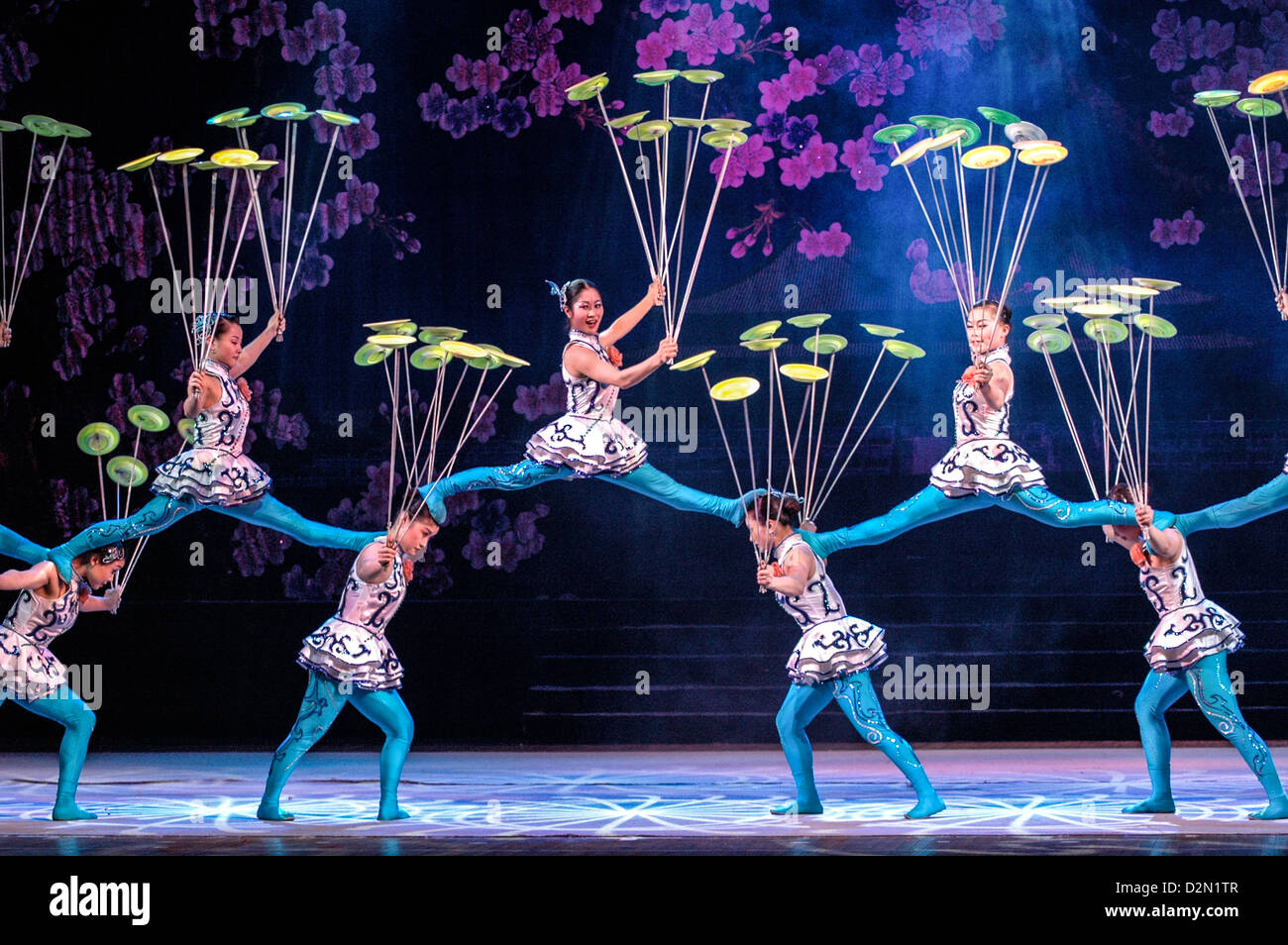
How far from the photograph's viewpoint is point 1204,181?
7676 mm

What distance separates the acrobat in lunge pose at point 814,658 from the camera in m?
4.83

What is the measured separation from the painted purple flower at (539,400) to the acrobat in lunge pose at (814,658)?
2864mm

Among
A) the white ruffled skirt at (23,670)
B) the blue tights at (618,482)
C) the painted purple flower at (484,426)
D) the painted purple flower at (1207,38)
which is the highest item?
the painted purple flower at (1207,38)

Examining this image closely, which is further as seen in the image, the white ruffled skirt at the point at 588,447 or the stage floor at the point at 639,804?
the white ruffled skirt at the point at 588,447

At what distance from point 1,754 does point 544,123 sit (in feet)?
14.4

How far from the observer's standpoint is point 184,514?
5438 millimetres

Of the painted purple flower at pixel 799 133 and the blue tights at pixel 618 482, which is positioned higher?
the painted purple flower at pixel 799 133

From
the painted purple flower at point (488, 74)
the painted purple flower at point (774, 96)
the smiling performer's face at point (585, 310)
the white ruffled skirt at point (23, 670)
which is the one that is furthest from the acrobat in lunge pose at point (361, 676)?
the painted purple flower at point (774, 96)

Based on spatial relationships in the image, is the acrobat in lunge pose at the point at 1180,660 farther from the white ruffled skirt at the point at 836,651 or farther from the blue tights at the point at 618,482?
the blue tights at the point at 618,482

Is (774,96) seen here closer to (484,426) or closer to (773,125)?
(773,125)

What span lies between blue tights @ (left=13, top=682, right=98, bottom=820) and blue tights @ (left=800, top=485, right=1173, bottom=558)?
104 inches

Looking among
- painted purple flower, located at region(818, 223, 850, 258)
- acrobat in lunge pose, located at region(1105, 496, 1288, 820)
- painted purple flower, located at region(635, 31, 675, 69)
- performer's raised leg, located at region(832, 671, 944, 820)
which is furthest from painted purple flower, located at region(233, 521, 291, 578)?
acrobat in lunge pose, located at region(1105, 496, 1288, 820)

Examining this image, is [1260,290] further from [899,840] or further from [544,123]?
[899,840]

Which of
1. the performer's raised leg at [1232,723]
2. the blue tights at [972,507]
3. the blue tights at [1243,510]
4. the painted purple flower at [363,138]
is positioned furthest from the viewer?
the painted purple flower at [363,138]
